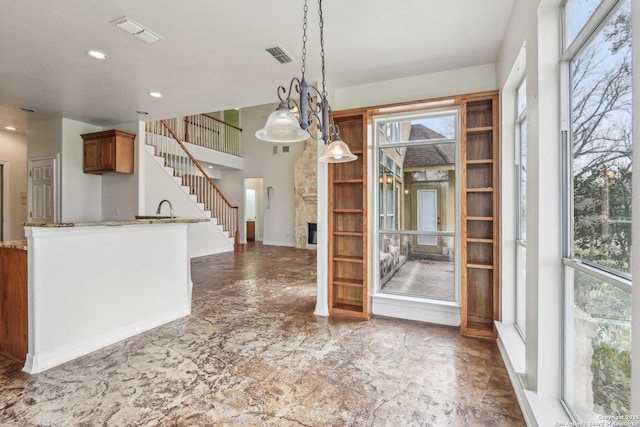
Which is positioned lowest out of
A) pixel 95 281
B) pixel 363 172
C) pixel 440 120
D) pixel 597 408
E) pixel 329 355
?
pixel 329 355

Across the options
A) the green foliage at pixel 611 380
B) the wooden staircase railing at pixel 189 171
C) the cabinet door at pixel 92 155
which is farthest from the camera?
the wooden staircase railing at pixel 189 171

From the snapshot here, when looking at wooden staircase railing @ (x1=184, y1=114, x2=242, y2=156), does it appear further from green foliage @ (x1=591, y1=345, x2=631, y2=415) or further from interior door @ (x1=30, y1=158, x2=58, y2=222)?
green foliage @ (x1=591, y1=345, x2=631, y2=415)

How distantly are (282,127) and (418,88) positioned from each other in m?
2.26

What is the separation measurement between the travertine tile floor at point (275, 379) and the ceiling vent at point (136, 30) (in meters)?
2.82

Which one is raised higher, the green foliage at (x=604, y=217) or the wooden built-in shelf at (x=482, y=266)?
the green foliage at (x=604, y=217)

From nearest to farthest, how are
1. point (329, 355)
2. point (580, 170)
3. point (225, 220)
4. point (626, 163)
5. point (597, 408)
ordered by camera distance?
point (626, 163) < point (597, 408) < point (580, 170) < point (329, 355) < point (225, 220)

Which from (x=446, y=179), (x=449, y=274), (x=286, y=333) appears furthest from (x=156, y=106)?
(x=449, y=274)

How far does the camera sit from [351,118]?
3.81m

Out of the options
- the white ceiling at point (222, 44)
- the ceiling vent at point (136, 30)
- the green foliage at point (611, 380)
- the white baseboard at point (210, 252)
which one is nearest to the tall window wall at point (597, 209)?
the green foliage at point (611, 380)

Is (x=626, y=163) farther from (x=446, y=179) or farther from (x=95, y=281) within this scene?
(x=95, y=281)

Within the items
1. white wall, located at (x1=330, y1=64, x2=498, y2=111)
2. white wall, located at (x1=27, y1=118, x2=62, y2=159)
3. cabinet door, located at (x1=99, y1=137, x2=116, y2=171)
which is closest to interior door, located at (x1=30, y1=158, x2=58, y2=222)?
white wall, located at (x1=27, y1=118, x2=62, y2=159)

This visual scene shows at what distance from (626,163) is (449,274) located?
257 cm

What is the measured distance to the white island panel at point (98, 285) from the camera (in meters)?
2.47

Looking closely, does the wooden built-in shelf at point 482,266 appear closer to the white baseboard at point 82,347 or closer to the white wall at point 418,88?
the white wall at point 418,88
